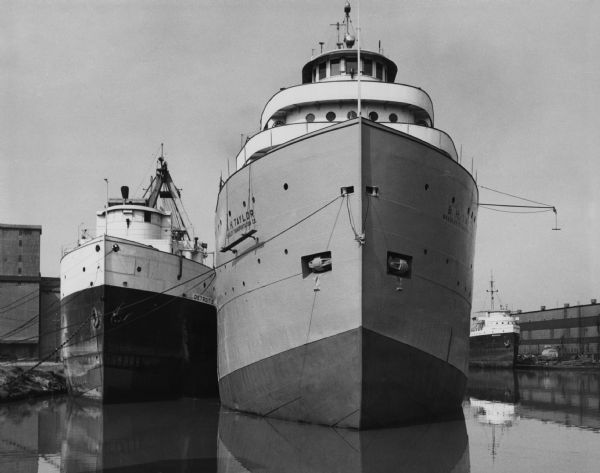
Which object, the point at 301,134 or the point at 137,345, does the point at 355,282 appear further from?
the point at 137,345

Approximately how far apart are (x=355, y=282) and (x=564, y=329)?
48845mm

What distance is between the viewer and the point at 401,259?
35.5 ft

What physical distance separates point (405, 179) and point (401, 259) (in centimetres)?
144

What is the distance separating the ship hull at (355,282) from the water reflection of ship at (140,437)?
5.85 ft

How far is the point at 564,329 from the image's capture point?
5316 centimetres

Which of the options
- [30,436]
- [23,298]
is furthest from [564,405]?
[23,298]

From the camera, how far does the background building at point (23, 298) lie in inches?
1436

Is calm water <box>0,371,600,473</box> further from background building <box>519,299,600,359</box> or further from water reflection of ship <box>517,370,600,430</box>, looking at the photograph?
background building <box>519,299,600,359</box>

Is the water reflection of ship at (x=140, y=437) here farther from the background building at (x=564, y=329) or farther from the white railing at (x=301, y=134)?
the background building at (x=564, y=329)

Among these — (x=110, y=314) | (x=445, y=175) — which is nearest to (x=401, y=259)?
(x=445, y=175)

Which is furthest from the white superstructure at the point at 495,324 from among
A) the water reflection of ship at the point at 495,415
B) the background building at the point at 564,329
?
the water reflection of ship at the point at 495,415

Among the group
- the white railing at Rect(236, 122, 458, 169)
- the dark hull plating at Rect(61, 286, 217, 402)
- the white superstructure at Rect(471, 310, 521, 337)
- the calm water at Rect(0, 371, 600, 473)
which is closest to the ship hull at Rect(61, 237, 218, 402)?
the dark hull plating at Rect(61, 286, 217, 402)

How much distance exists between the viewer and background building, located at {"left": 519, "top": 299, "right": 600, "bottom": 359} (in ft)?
163

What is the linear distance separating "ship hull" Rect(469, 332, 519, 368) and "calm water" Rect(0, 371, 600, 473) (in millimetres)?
28291
